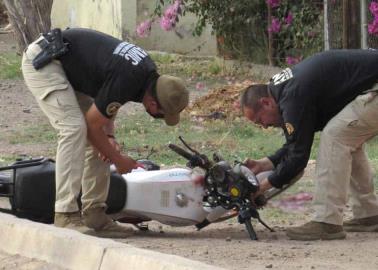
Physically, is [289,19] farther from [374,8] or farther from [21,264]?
[21,264]

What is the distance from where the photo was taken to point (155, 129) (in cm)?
1237

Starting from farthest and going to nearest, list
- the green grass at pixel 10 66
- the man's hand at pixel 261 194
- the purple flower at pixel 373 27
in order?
the green grass at pixel 10 66
the purple flower at pixel 373 27
the man's hand at pixel 261 194

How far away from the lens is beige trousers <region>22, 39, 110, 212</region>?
21.3 ft

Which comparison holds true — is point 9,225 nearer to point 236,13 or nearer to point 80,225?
point 80,225

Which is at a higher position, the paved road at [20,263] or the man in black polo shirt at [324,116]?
the man in black polo shirt at [324,116]

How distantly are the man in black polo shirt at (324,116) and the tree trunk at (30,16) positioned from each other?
32.4 feet

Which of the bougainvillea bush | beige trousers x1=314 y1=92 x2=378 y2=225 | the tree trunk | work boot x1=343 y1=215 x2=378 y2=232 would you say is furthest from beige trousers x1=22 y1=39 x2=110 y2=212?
the tree trunk

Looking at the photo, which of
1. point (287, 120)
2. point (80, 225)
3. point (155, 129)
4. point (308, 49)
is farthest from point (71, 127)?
point (308, 49)

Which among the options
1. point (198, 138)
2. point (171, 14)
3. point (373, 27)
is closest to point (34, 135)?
point (198, 138)

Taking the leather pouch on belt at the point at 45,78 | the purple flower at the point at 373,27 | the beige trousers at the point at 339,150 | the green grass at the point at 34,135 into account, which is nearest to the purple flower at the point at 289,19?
the purple flower at the point at 373,27

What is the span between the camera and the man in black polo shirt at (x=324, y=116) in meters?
6.42

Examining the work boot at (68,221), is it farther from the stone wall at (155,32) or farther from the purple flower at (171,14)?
the stone wall at (155,32)

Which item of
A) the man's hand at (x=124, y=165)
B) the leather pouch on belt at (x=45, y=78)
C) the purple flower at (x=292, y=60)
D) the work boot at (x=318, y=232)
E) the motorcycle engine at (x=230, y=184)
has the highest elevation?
the leather pouch on belt at (x=45, y=78)

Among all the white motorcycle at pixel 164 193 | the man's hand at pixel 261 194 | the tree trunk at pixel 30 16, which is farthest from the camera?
the tree trunk at pixel 30 16
